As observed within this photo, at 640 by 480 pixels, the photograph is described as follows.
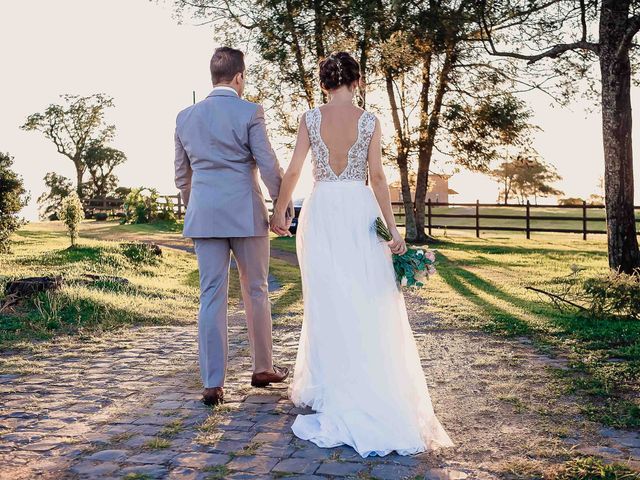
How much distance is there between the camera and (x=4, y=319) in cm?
819

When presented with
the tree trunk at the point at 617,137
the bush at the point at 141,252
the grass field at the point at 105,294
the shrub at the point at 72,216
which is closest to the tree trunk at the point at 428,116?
the grass field at the point at 105,294

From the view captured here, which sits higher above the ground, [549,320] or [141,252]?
[141,252]

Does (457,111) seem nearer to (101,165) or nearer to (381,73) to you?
(381,73)

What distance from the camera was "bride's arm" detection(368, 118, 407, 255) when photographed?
4508 millimetres

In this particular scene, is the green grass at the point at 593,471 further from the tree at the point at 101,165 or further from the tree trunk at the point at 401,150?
the tree at the point at 101,165

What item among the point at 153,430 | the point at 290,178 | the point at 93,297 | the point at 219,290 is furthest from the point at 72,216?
the point at 153,430

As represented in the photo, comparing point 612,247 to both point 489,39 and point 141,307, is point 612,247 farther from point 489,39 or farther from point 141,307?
point 141,307

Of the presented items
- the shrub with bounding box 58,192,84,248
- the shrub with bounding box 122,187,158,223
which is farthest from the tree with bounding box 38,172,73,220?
the shrub with bounding box 58,192,84,248

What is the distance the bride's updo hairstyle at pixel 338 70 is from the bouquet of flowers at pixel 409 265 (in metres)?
0.86

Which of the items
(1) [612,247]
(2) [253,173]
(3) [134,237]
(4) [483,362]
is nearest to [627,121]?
(1) [612,247]

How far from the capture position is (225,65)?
4754 millimetres

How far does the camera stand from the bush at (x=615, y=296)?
8.10m

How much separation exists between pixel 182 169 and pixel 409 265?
1.68 metres

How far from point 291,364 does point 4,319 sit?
149 inches
